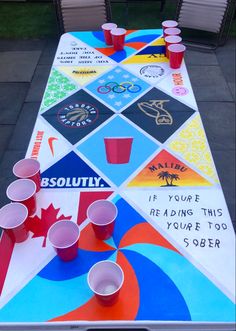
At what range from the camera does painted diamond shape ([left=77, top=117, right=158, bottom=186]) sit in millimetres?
1549

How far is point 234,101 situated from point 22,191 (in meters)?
2.64

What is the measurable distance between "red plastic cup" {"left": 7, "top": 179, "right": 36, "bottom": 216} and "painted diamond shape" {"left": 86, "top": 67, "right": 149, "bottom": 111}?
771mm

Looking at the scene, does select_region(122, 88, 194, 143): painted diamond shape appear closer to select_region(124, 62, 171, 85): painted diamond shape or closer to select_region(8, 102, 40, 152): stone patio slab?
select_region(124, 62, 171, 85): painted diamond shape

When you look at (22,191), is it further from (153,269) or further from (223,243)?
(223,243)

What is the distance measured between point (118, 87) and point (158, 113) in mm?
378

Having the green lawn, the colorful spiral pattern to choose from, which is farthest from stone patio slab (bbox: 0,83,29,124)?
the colorful spiral pattern

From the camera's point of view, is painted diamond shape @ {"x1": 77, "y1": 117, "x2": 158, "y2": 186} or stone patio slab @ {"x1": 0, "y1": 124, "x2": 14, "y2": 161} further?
stone patio slab @ {"x1": 0, "y1": 124, "x2": 14, "y2": 161}

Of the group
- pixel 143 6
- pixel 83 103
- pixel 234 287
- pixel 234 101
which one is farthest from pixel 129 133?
pixel 143 6

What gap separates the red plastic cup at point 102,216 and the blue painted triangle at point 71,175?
171 millimetres

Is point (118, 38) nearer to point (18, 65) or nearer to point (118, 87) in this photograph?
point (118, 87)

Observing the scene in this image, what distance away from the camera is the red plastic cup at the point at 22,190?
1387 mm

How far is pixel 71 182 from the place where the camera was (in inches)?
59.8

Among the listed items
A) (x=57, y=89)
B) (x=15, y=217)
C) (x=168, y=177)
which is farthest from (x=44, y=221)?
(x=57, y=89)

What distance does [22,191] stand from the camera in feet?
4.71
